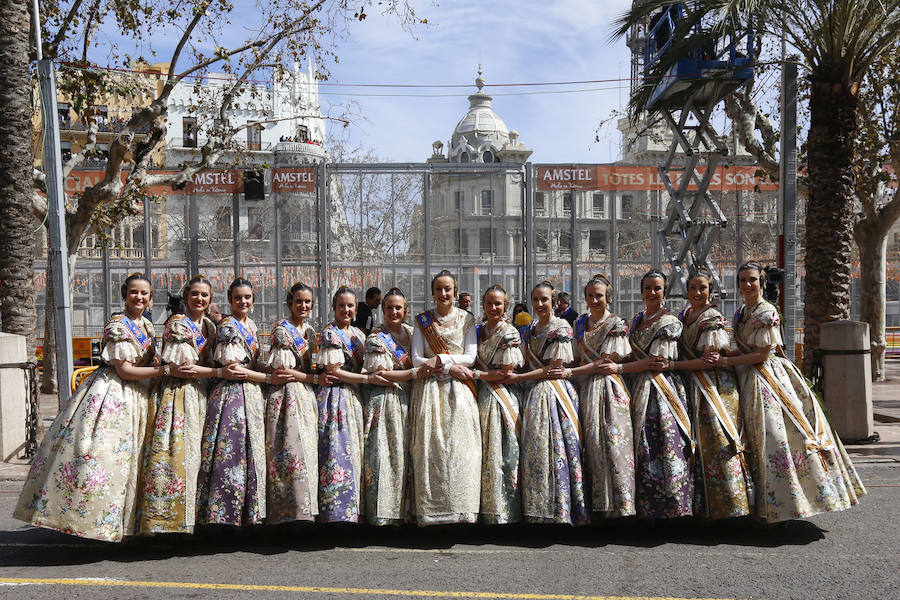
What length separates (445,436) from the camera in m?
5.05

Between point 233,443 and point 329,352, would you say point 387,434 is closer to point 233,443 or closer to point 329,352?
point 329,352

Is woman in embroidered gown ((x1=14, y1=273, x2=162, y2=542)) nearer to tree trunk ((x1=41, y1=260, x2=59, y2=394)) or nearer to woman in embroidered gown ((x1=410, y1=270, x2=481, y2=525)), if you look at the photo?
woman in embroidered gown ((x1=410, y1=270, x2=481, y2=525))

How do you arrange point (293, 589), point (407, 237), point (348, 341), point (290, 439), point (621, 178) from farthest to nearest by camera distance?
point (621, 178) → point (407, 237) → point (348, 341) → point (290, 439) → point (293, 589)

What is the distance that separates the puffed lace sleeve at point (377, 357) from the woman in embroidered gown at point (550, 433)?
78cm

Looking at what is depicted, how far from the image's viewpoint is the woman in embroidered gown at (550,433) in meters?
5.00

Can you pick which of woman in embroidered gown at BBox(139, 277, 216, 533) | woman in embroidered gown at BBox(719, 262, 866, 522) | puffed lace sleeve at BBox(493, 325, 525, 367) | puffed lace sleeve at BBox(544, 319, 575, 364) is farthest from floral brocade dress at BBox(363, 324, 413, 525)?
woman in embroidered gown at BBox(719, 262, 866, 522)

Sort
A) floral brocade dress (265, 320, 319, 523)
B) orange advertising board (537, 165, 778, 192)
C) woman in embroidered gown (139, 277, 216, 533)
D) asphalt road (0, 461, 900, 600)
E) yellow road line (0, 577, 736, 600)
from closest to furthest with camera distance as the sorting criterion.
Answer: yellow road line (0, 577, 736, 600) → asphalt road (0, 461, 900, 600) → woman in embroidered gown (139, 277, 216, 533) → floral brocade dress (265, 320, 319, 523) → orange advertising board (537, 165, 778, 192)

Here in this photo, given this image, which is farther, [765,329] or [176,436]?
[765,329]

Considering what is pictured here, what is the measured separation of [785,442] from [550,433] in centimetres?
145

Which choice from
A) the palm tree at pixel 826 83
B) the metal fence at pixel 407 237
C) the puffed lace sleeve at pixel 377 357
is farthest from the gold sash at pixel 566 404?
the metal fence at pixel 407 237

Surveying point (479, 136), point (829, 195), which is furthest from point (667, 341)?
point (479, 136)

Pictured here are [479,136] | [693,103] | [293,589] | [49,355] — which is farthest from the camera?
[479,136]

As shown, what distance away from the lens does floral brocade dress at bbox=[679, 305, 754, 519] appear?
5.02 meters

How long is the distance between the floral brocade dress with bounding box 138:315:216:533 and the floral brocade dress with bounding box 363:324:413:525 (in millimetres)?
1040
